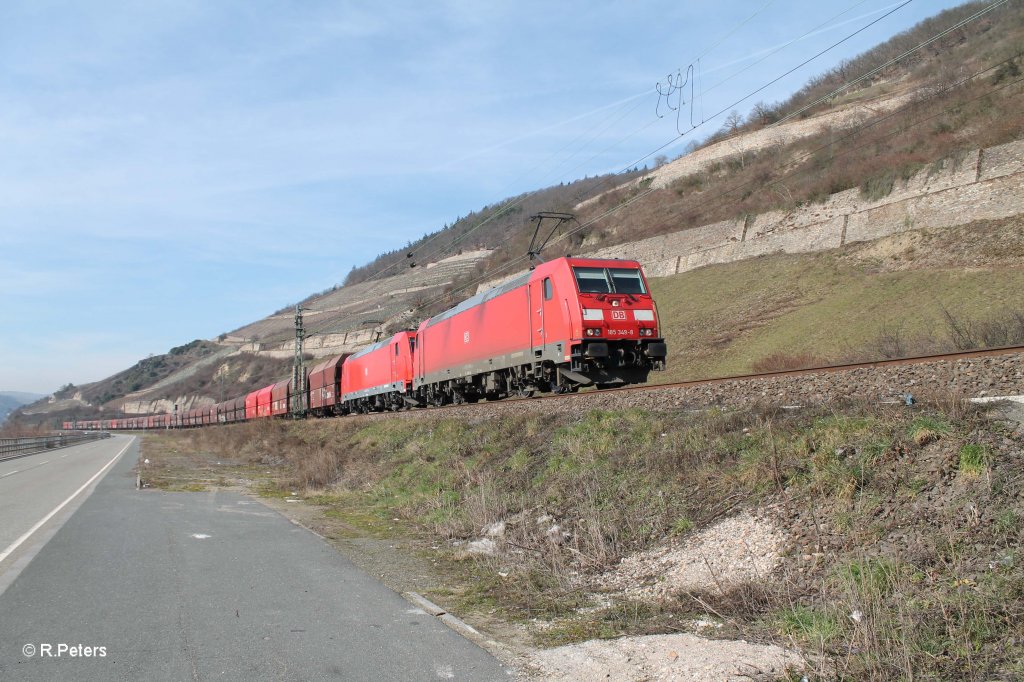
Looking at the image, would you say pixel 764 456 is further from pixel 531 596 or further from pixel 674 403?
pixel 674 403

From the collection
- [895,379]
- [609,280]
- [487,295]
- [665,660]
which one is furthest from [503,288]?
[665,660]

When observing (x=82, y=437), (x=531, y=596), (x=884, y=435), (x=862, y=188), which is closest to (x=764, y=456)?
(x=884, y=435)

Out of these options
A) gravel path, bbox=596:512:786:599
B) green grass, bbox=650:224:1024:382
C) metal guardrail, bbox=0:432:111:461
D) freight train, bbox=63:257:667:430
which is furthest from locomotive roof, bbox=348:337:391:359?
gravel path, bbox=596:512:786:599

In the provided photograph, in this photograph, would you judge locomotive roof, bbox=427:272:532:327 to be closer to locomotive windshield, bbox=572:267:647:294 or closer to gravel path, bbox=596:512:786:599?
locomotive windshield, bbox=572:267:647:294

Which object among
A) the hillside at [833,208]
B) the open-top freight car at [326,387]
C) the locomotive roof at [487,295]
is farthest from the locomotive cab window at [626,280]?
the open-top freight car at [326,387]

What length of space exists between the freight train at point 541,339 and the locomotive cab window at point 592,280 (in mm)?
30

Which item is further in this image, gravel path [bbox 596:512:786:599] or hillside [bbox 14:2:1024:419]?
hillside [bbox 14:2:1024:419]

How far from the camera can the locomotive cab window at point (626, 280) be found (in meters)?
18.5

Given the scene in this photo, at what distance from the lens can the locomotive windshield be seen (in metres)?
17.8

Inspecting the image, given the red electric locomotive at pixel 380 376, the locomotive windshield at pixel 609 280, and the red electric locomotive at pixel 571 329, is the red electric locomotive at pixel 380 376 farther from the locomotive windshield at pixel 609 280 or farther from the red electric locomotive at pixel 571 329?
the locomotive windshield at pixel 609 280

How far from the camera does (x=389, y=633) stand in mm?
6078

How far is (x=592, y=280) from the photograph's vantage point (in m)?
18.0

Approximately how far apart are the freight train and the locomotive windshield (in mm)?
30

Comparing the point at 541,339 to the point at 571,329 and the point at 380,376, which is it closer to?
the point at 571,329
